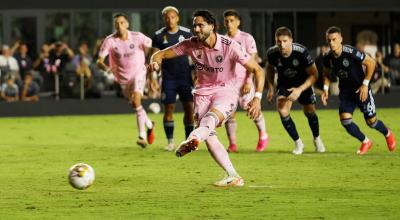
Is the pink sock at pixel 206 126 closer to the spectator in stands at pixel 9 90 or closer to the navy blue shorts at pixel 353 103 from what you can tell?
the navy blue shorts at pixel 353 103

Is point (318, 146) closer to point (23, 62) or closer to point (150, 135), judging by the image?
point (150, 135)

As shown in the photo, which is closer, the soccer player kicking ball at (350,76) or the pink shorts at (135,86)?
the soccer player kicking ball at (350,76)

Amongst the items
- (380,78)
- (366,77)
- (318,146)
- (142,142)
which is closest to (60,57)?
(380,78)

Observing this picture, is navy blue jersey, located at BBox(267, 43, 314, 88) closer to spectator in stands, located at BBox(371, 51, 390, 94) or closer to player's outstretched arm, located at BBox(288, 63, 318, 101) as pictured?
player's outstretched arm, located at BBox(288, 63, 318, 101)

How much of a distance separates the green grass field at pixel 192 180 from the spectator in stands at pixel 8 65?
833cm

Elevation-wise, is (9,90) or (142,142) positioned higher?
(142,142)

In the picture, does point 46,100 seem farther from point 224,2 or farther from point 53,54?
point 224,2

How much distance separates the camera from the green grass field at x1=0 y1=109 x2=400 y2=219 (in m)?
11.2

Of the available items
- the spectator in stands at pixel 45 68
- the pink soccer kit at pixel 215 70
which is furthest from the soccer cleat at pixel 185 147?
the spectator in stands at pixel 45 68

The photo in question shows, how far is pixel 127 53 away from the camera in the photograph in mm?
19781

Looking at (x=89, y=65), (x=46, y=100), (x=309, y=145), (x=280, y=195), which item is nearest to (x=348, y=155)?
(x=309, y=145)

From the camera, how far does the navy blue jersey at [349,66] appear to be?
667 inches

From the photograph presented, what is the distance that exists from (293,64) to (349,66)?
32.7 inches

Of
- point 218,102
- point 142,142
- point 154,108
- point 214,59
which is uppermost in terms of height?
point 214,59
